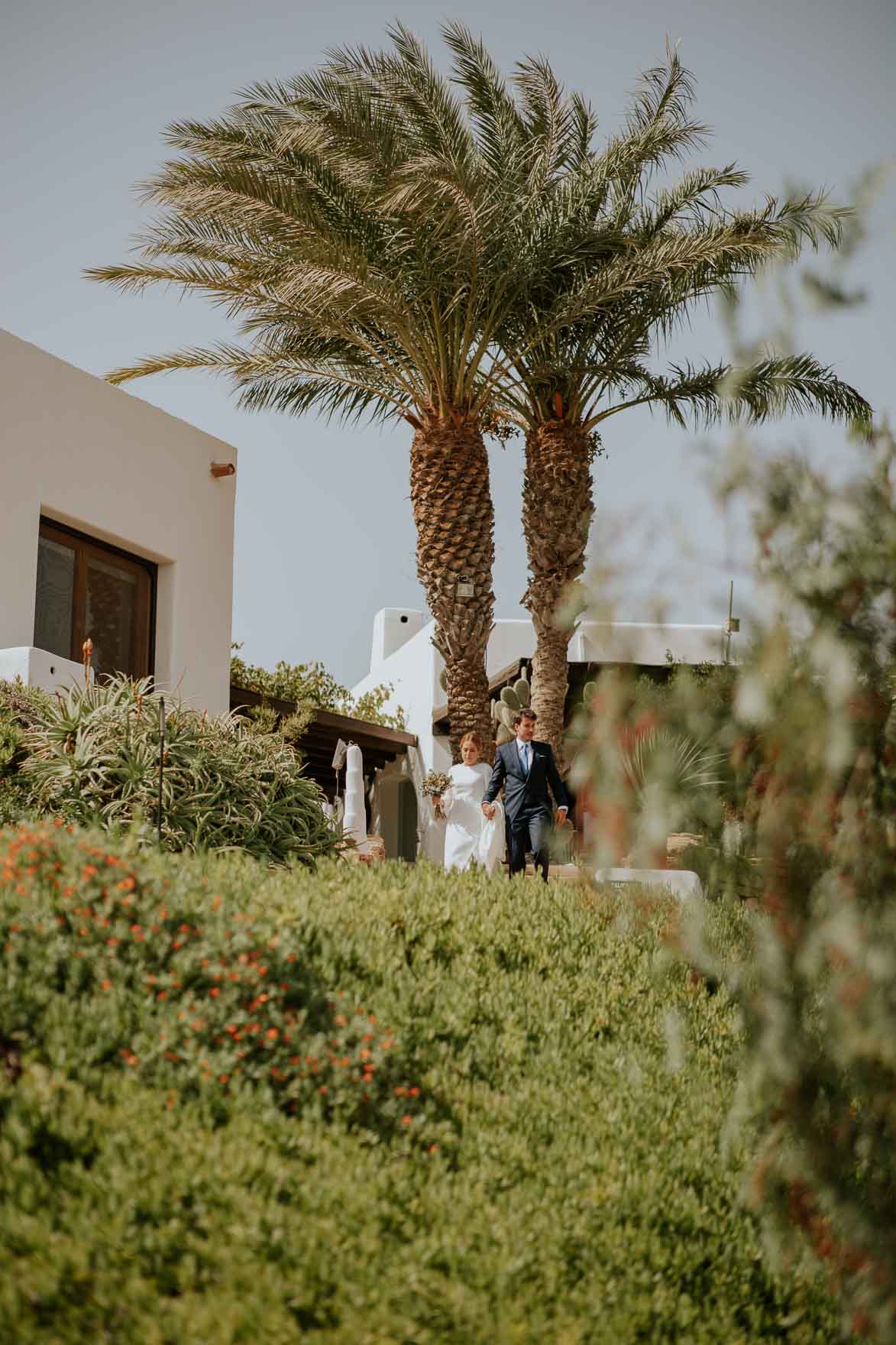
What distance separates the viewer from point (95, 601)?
12.6 meters

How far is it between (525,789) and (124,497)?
521cm

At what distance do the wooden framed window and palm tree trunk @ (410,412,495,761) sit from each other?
324 cm

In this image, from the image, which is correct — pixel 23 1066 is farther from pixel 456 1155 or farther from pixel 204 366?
pixel 204 366

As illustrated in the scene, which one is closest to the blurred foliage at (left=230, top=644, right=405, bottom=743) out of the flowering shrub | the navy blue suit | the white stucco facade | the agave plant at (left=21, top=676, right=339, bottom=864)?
the white stucco facade

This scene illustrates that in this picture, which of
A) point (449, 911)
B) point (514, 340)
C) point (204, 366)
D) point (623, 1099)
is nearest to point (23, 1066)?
point (623, 1099)

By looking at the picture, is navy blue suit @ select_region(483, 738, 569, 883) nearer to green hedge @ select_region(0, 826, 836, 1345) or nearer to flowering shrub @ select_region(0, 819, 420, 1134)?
green hedge @ select_region(0, 826, 836, 1345)

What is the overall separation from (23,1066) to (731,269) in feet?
41.8

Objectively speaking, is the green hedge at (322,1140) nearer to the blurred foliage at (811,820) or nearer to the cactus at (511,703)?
the blurred foliage at (811,820)

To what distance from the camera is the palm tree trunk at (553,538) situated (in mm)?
15305

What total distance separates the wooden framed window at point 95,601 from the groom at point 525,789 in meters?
3.78

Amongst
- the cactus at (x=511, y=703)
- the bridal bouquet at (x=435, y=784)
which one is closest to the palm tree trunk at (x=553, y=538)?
the cactus at (x=511, y=703)

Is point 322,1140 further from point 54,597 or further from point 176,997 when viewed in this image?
point 54,597

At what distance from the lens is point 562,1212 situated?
412 cm

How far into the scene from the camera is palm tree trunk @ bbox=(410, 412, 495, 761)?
1459 centimetres
